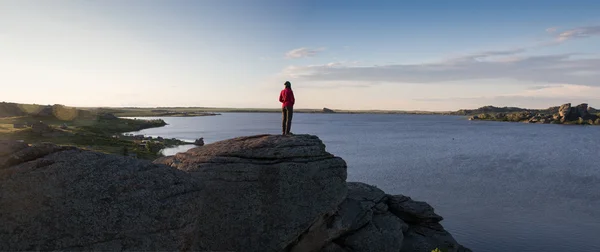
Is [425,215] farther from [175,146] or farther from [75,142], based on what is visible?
[175,146]

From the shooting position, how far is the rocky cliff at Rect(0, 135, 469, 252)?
15.5m

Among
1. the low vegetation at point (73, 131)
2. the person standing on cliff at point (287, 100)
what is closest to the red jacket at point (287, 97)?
the person standing on cliff at point (287, 100)

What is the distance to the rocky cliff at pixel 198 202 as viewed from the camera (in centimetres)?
1547

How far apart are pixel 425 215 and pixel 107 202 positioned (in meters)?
23.4

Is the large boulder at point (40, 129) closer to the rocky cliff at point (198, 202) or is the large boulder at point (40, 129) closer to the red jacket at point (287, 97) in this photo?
the rocky cliff at point (198, 202)

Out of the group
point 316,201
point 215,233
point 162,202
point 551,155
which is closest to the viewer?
point 162,202

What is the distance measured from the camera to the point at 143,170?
18.3m

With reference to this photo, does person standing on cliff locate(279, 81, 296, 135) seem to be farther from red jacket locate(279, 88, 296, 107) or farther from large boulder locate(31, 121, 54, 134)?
large boulder locate(31, 121, 54, 134)

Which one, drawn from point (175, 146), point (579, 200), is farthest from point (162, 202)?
point (175, 146)

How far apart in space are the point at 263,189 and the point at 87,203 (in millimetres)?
8713

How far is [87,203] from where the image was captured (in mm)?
15945

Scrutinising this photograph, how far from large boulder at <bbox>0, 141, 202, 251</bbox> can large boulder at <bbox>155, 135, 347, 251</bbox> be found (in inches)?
88.5

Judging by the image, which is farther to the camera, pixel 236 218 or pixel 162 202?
pixel 236 218

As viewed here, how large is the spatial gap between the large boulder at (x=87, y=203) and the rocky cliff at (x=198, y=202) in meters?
0.04
